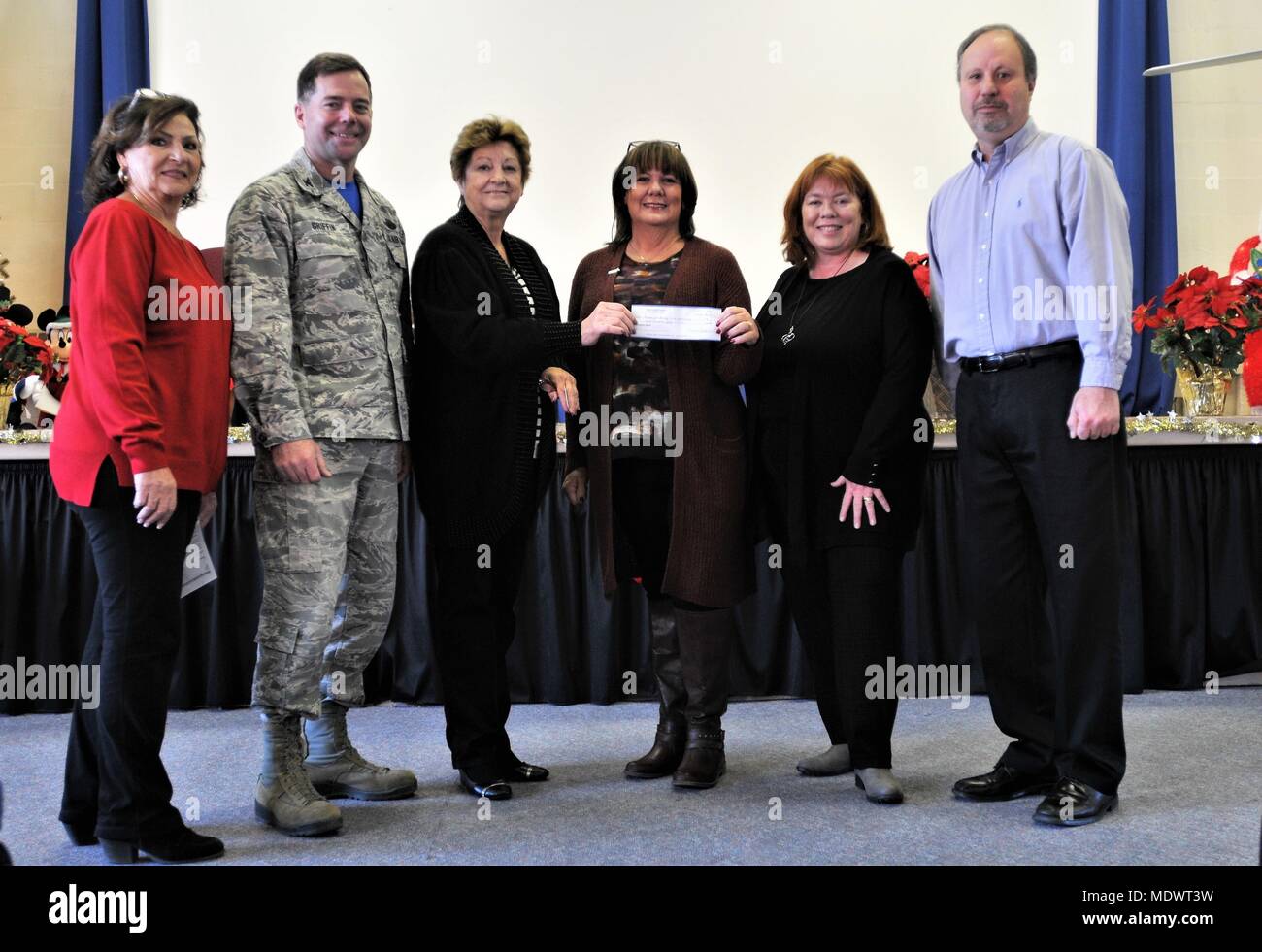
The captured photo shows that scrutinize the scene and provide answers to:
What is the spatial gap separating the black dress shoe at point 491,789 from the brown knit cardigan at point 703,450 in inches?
20.2

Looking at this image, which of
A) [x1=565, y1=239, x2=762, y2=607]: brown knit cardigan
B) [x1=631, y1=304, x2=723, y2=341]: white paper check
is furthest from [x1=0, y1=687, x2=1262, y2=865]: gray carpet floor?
[x1=631, y1=304, x2=723, y2=341]: white paper check

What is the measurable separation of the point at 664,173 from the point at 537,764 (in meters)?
1.56

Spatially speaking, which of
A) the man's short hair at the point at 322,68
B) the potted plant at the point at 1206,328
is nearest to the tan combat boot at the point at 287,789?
the man's short hair at the point at 322,68

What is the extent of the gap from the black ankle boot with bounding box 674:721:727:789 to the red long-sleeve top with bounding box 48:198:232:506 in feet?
4.13

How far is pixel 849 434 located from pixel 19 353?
2871mm

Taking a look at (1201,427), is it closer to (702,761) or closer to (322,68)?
(702,761)

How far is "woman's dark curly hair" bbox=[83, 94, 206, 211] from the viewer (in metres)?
2.16

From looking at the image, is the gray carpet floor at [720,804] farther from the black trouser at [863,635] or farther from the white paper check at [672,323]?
the white paper check at [672,323]

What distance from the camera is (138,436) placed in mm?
2016

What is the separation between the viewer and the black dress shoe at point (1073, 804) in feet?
7.55

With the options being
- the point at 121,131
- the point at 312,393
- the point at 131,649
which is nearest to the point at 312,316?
the point at 312,393

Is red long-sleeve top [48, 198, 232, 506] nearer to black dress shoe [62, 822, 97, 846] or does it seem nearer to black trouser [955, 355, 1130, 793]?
black dress shoe [62, 822, 97, 846]
